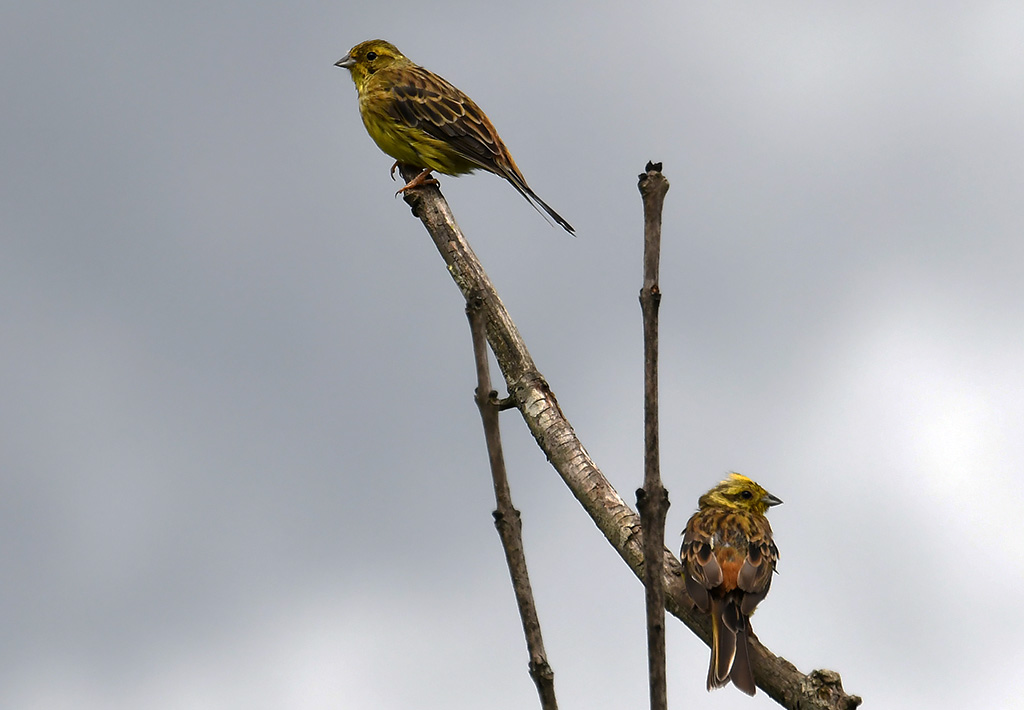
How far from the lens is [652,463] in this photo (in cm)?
280

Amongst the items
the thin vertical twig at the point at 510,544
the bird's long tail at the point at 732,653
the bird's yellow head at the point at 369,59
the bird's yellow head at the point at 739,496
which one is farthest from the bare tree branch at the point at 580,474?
the bird's yellow head at the point at 369,59

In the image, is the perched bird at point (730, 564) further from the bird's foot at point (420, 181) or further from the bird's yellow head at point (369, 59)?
the bird's yellow head at point (369, 59)

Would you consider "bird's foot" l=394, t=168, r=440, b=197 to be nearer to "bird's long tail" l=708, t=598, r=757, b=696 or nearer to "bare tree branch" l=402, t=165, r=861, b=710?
"bare tree branch" l=402, t=165, r=861, b=710

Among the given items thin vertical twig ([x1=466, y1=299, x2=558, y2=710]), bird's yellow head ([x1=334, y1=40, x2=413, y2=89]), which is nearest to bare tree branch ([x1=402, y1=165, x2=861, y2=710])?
thin vertical twig ([x1=466, y1=299, x2=558, y2=710])

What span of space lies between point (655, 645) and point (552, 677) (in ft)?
1.12

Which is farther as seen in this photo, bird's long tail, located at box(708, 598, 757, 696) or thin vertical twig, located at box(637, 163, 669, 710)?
bird's long tail, located at box(708, 598, 757, 696)

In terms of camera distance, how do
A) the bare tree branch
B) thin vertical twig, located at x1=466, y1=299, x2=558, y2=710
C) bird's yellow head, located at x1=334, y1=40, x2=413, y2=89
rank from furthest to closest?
bird's yellow head, located at x1=334, y1=40, x2=413, y2=89
the bare tree branch
thin vertical twig, located at x1=466, y1=299, x2=558, y2=710

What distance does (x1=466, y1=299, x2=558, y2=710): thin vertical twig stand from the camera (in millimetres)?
2814

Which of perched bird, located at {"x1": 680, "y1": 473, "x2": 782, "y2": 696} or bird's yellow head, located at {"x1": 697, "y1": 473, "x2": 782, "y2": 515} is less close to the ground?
bird's yellow head, located at {"x1": 697, "y1": 473, "x2": 782, "y2": 515}

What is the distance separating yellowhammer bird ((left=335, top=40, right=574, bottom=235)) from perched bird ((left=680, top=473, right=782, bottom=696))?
3.08m

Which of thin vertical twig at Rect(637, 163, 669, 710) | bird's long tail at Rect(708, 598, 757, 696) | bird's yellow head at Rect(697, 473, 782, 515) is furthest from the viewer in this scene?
bird's yellow head at Rect(697, 473, 782, 515)

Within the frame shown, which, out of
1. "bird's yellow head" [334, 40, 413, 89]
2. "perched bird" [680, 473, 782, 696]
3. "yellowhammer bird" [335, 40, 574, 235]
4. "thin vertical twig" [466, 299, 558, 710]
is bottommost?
"thin vertical twig" [466, 299, 558, 710]

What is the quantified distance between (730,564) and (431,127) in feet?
17.5

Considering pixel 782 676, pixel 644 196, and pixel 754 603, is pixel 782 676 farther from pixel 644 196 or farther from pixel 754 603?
pixel 644 196
